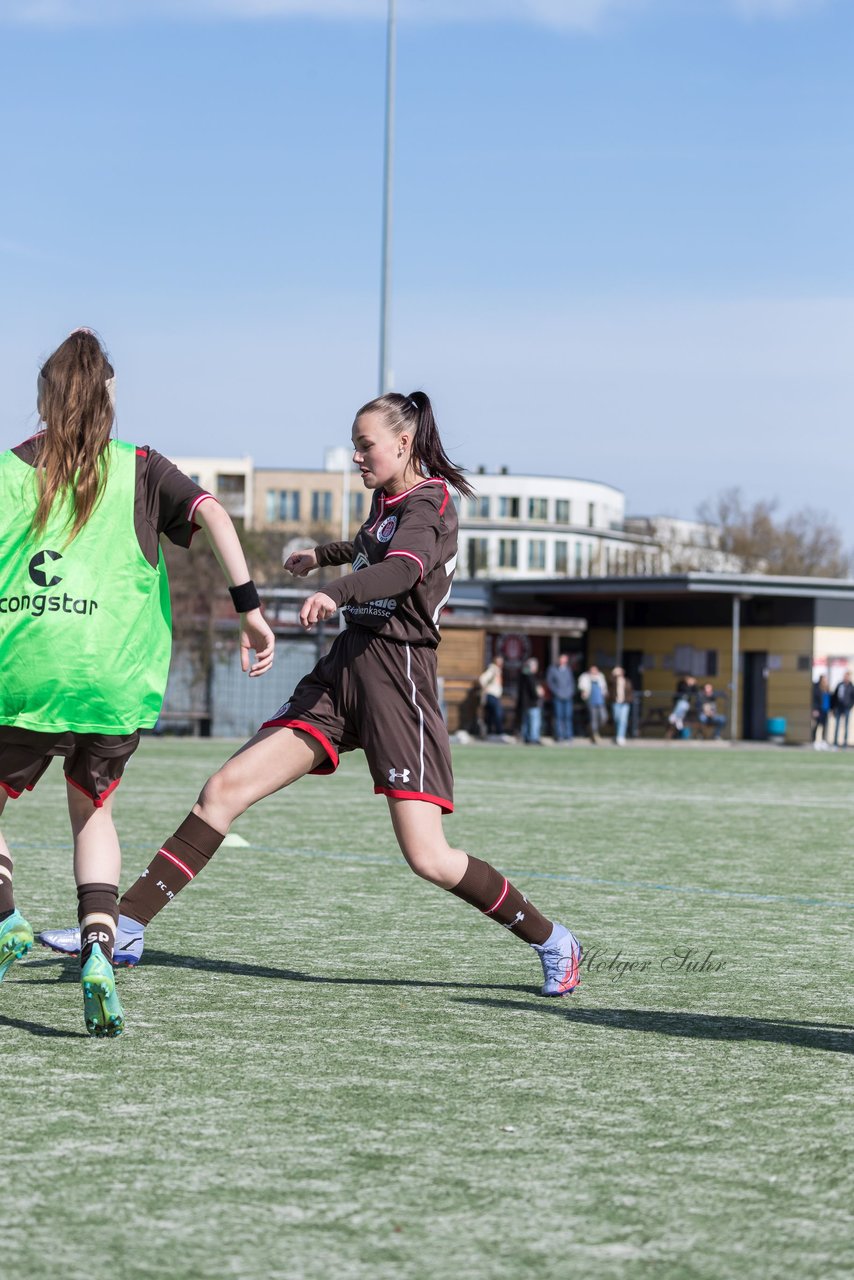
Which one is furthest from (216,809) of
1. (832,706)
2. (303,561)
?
(832,706)

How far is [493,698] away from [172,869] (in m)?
30.6

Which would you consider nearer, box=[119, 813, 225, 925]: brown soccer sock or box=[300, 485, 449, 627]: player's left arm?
box=[300, 485, 449, 627]: player's left arm

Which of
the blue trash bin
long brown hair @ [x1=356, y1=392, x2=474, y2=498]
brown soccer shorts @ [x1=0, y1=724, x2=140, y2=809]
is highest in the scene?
long brown hair @ [x1=356, y1=392, x2=474, y2=498]

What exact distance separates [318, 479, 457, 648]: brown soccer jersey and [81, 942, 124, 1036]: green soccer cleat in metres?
1.23

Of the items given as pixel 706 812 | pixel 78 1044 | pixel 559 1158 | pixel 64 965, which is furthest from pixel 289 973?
pixel 706 812

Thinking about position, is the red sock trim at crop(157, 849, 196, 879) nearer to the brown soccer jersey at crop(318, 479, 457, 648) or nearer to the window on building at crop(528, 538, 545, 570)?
the brown soccer jersey at crop(318, 479, 457, 648)

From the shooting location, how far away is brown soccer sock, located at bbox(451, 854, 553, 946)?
5.26 meters

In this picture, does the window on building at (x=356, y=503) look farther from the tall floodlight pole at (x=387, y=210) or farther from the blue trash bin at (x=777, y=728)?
the tall floodlight pole at (x=387, y=210)

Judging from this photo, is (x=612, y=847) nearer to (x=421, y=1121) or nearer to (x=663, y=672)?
(x=421, y=1121)

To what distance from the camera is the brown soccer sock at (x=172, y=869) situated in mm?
5262

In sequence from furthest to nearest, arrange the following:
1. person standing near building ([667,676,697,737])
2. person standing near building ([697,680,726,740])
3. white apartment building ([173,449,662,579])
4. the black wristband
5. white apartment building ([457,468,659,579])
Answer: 1. white apartment building ([457,468,659,579])
2. white apartment building ([173,449,662,579])
3. person standing near building ([697,680,726,740])
4. person standing near building ([667,676,697,737])
5. the black wristband

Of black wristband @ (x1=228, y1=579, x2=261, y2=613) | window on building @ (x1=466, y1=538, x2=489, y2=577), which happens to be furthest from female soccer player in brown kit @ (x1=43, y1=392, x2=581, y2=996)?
window on building @ (x1=466, y1=538, x2=489, y2=577)

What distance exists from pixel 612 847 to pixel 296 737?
6.05m

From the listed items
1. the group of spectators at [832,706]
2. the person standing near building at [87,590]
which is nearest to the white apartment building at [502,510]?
the group of spectators at [832,706]
